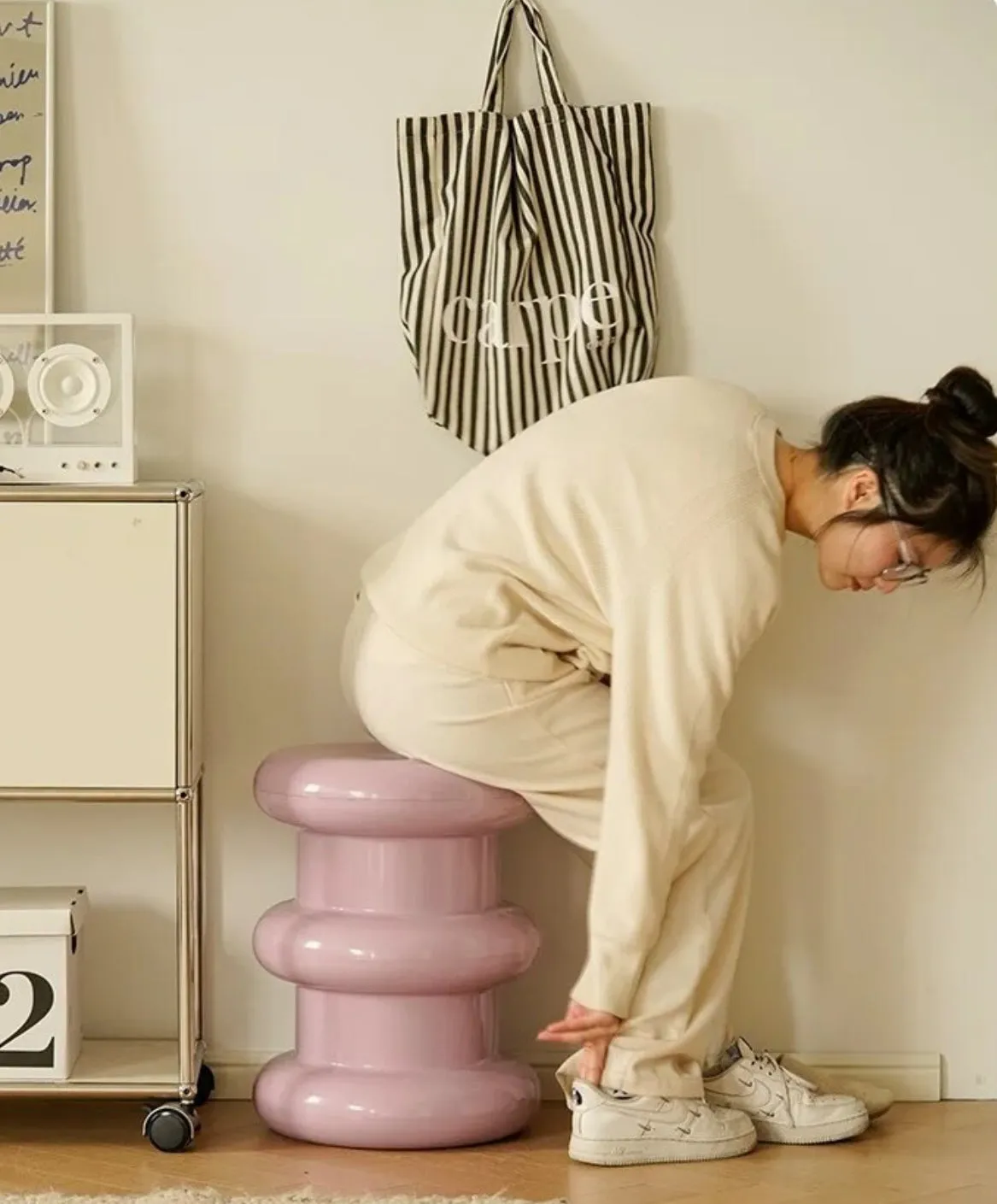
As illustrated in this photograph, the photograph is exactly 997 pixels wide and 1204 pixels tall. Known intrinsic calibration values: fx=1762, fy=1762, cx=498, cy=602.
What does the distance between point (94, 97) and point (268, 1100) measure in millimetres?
1518

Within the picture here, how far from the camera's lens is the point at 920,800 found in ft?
9.02

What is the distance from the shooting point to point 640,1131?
7.69 ft

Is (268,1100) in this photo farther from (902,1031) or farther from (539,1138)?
(902,1031)

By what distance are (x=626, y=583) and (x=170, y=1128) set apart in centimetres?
96

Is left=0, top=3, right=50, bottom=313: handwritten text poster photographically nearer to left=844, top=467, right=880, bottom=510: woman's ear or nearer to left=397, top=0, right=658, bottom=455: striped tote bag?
left=397, top=0, right=658, bottom=455: striped tote bag

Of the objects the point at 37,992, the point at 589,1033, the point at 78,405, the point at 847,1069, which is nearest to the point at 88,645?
the point at 78,405

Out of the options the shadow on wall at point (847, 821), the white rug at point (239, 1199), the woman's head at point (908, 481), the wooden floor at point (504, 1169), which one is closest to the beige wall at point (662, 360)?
the shadow on wall at point (847, 821)

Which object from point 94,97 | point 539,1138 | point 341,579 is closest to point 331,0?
point 94,97

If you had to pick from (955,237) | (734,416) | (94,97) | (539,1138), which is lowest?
(539,1138)

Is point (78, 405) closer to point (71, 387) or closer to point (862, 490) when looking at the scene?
point (71, 387)

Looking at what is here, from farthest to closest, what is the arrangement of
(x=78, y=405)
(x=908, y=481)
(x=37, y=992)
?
(x=78, y=405), (x=37, y=992), (x=908, y=481)

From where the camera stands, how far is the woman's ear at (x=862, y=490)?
7.72 ft

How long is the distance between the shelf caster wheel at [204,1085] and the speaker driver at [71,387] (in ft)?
3.22

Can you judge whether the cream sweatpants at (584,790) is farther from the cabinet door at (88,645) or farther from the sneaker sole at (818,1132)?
the cabinet door at (88,645)
